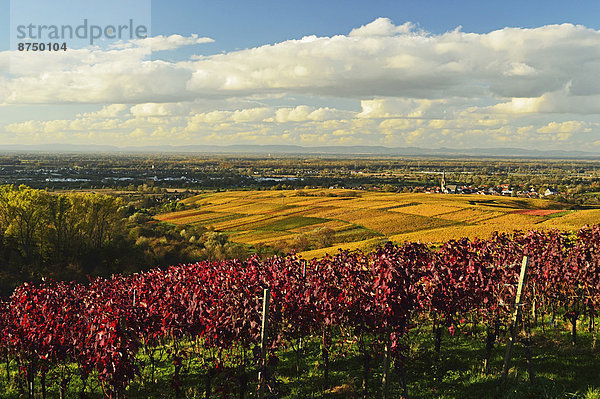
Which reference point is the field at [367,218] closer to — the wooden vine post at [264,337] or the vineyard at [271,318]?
the vineyard at [271,318]

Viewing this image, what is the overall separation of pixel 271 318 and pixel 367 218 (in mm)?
70910

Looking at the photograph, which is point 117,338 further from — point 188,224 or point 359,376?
point 188,224

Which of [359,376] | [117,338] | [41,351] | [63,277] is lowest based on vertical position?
→ [63,277]

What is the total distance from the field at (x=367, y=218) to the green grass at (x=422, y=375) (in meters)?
34.2

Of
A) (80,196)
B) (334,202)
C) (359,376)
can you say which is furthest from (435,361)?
(334,202)

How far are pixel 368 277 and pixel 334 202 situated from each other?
9085 cm

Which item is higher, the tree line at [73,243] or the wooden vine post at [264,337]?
the wooden vine post at [264,337]

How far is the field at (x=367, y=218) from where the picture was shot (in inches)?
2363

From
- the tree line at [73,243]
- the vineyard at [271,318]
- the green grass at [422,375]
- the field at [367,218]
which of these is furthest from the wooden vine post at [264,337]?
the tree line at [73,243]

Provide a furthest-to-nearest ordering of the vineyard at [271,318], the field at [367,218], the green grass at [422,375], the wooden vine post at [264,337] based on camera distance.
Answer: the field at [367,218], the green grass at [422,375], the vineyard at [271,318], the wooden vine post at [264,337]

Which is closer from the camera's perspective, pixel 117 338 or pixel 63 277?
pixel 117 338

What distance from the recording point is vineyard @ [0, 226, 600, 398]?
10.7 m

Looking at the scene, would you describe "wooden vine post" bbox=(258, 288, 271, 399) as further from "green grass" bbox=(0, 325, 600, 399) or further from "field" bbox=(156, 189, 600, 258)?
"field" bbox=(156, 189, 600, 258)

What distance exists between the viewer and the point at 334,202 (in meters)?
104
